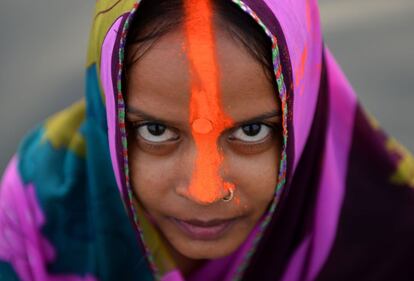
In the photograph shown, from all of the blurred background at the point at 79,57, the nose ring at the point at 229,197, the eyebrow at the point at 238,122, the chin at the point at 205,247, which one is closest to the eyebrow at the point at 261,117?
the eyebrow at the point at 238,122

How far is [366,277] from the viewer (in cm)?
144

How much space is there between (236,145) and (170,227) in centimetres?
20

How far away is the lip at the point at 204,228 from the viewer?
46.1 inches

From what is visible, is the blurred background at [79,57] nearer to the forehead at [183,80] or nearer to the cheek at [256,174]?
the cheek at [256,174]

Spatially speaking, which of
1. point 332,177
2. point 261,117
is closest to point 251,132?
point 261,117

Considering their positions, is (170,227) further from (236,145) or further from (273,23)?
(273,23)

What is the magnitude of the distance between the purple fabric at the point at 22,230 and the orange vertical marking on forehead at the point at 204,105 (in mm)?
386

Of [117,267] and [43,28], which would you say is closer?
[117,267]

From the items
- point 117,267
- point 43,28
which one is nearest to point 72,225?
point 117,267

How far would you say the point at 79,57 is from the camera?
206 cm

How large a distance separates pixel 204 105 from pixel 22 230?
480mm

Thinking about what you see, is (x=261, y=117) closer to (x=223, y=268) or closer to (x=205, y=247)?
(x=205, y=247)

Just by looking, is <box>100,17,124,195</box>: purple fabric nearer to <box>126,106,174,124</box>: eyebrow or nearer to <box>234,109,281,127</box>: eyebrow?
<box>126,106,174,124</box>: eyebrow

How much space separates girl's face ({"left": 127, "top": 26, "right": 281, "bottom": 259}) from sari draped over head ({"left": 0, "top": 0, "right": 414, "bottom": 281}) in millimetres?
39
